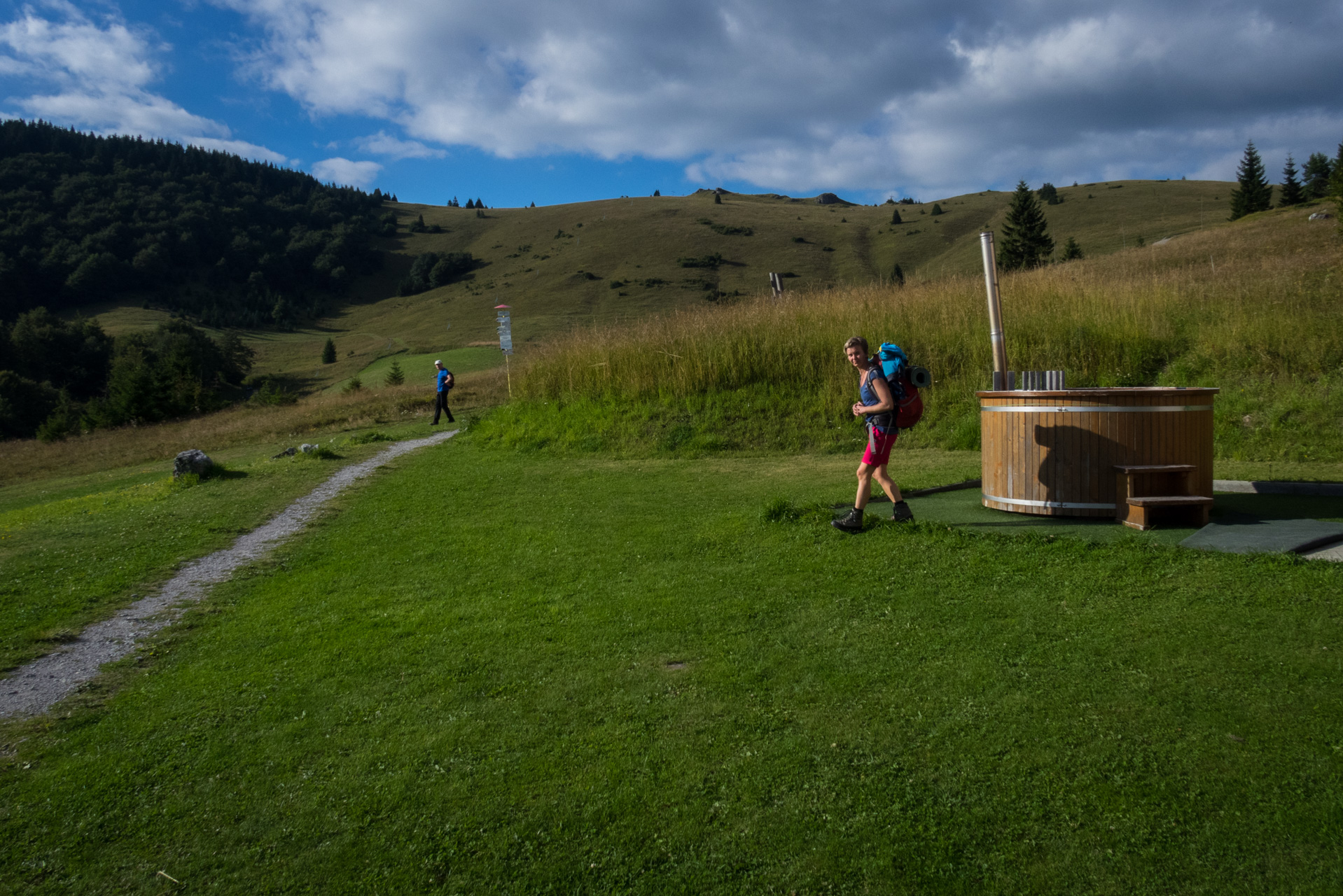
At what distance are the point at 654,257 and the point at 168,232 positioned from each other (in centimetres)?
8616

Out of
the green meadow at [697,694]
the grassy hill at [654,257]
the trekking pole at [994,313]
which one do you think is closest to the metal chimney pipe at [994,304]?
the trekking pole at [994,313]

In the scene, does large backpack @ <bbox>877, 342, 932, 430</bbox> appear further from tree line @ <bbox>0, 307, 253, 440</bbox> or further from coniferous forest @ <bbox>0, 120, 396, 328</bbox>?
coniferous forest @ <bbox>0, 120, 396, 328</bbox>

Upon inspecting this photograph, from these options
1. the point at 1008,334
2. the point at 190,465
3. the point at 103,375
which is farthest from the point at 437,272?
the point at 1008,334

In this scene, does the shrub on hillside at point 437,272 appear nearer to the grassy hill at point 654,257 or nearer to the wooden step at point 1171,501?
the grassy hill at point 654,257

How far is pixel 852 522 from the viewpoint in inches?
275

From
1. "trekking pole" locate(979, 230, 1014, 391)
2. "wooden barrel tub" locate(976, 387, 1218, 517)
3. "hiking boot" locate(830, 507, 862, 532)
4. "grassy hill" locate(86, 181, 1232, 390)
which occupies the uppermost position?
"grassy hill" locate(86, 181, 1232, 390)

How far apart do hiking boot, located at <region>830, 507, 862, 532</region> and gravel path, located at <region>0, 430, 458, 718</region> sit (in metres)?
6.03

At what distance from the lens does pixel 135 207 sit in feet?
429

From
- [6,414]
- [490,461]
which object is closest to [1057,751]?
[490,461]

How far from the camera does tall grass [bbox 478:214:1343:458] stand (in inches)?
503

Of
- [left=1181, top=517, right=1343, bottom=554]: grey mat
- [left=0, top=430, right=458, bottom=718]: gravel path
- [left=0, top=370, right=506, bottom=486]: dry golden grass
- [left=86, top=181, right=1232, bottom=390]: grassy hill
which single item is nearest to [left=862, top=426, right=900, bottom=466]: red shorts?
[left=1181, top=517, right=1343, bottom=554]: grey mat

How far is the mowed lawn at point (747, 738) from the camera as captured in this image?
9.33 ft

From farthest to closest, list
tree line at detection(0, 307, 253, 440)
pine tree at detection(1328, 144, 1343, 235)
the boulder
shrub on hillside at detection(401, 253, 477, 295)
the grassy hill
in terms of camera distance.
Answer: shrub on hillside at detection(401, 253, 477, 295)
the grassy hill
tree line at detection(0, 307, 253, 440)
pine tree at detection(1328, 144, 1343, 235)
the boulder

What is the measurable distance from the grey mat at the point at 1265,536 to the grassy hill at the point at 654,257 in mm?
57205
